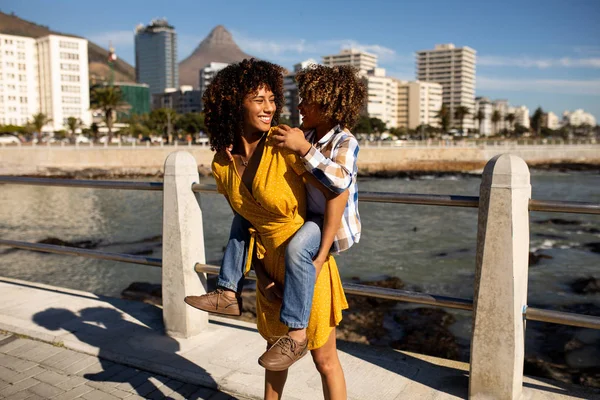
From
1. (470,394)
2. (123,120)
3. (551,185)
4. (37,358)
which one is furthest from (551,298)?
(123,120)

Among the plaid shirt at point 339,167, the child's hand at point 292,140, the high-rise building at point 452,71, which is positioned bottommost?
the plaid shirt at point 339,167

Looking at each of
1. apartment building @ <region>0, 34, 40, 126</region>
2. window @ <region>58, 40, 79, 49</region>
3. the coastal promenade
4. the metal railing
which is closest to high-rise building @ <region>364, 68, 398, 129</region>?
the coastal promenade

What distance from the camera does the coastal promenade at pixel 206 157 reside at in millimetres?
47062

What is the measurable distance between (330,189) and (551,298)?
1182 centimetres

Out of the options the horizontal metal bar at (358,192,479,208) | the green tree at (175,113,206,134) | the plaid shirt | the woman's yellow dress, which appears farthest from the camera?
the green tree at (175,113,206,134)

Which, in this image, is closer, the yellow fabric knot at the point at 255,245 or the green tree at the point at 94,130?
the yellow fabric knot at the point at 255,245

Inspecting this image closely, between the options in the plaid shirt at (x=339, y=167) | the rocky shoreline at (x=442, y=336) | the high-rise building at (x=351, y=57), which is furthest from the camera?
the high-rise building at (x=351, y=57)

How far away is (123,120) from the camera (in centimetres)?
10244

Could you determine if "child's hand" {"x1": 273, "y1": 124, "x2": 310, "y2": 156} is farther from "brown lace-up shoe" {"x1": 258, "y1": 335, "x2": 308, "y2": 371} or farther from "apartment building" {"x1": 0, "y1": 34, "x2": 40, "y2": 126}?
"apartment building" {"x1": 0, "y1": 34, "x2": 40, "y2": 126}

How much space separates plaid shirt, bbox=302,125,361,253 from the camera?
79.5 inches

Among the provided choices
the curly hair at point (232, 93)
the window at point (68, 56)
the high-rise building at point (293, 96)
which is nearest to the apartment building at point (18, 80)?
the window at point (68, 56)

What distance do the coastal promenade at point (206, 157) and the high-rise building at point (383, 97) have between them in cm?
5938

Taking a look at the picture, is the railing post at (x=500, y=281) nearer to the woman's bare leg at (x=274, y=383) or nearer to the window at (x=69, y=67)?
the woman's bare leg at (x=274, y=383)

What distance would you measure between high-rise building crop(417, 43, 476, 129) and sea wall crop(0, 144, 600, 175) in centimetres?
11136
